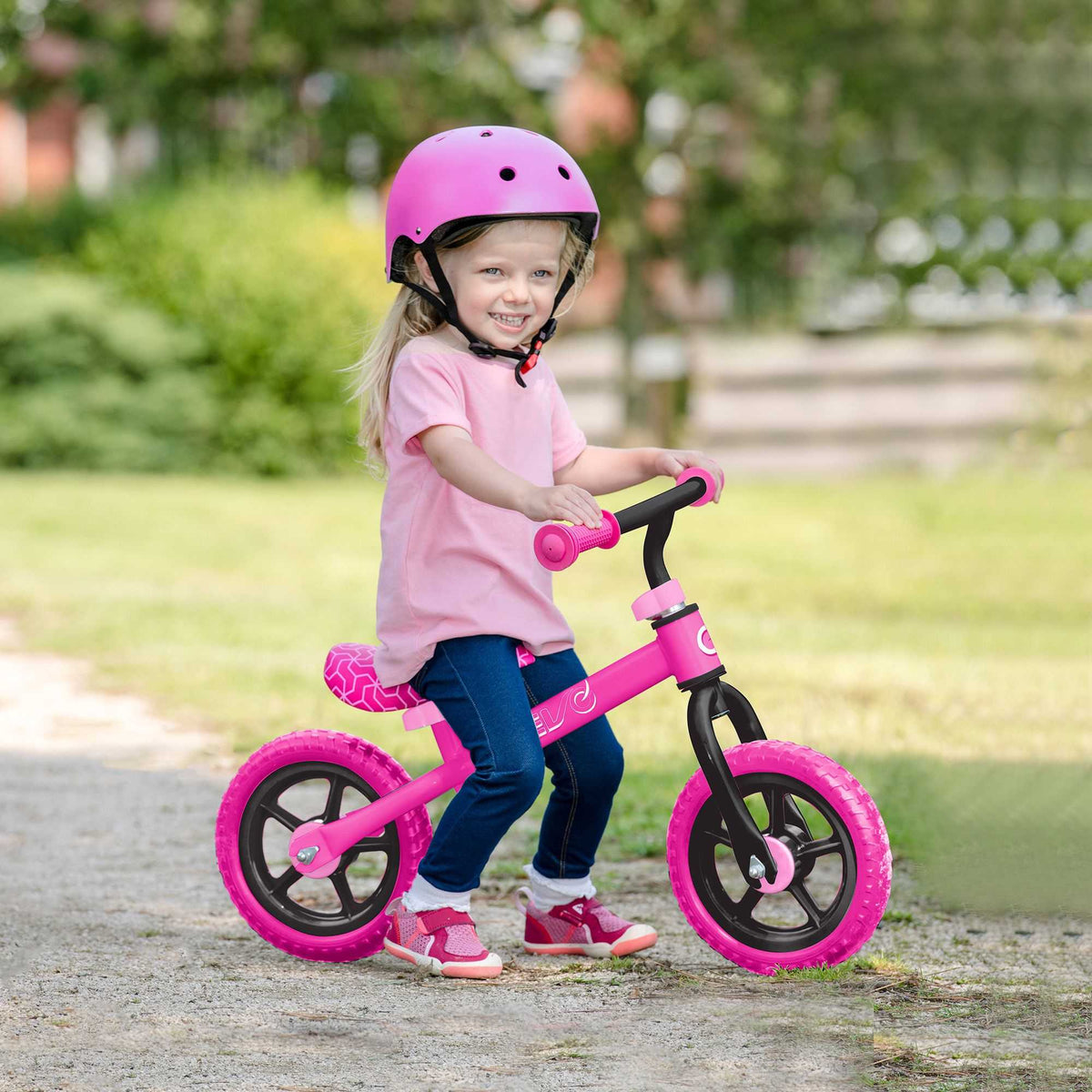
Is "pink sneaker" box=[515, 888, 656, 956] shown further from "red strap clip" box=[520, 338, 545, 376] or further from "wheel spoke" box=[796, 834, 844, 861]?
"red strap clip" box=[520, 338, 545, 376]

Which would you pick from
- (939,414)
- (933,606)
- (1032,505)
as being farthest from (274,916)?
(939,414)

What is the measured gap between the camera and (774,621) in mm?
9531

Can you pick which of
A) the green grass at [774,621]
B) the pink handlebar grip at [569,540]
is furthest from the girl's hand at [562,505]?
the green grass at [774,621]

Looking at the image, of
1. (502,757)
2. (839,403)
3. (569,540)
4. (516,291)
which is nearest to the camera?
(569,540)

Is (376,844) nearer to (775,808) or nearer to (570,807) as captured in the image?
(570,807)

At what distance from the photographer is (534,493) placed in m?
3.39

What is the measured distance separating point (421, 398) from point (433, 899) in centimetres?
107

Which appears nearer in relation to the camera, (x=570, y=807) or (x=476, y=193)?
(x=476, y=193)

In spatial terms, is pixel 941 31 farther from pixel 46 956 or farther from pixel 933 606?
pixel 46 956

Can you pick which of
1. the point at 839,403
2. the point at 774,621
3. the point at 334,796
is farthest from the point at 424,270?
the point at 839,403

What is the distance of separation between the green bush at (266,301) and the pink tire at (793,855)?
451 inches

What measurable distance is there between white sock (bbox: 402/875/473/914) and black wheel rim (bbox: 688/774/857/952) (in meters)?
0.49

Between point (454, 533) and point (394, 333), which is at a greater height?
point (394, 333)

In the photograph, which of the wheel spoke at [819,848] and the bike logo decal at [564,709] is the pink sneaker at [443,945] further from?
the wheel spoke at [819,848]
